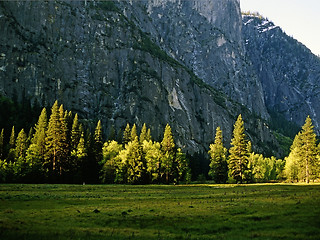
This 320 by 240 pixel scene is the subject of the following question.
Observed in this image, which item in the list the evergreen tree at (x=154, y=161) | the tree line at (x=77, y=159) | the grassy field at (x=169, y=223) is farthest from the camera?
the evergreen tree at (x=154, y=161)

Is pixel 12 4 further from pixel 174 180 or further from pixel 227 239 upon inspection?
pixel 227 239

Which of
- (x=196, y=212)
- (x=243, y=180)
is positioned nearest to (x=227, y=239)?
(x=196, y=212)

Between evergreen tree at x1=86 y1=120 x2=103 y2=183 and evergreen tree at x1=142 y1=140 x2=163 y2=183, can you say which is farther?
evergreen tree at x1=86 y1=120 x2=103 y2=183

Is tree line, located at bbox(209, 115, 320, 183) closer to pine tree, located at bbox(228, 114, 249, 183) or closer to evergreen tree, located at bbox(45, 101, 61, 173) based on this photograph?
pine tree, located at bbox(228, 114, 249, 183)

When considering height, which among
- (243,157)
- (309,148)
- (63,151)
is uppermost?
(309,148)

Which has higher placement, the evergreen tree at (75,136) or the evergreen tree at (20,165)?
the evergreen tree at (75,136)

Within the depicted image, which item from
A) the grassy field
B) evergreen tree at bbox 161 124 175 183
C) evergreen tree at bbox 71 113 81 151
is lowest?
the grassy field

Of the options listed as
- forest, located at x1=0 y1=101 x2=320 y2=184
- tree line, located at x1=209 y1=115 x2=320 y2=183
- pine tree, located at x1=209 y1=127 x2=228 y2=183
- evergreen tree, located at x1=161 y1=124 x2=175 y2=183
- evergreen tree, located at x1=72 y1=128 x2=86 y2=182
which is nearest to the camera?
tree line, located at x1=209 y1=115 x2=320 y2=183

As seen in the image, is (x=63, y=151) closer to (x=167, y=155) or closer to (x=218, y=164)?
(x=167, y=155)

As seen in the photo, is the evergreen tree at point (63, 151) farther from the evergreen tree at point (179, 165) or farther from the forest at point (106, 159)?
the evergreen tree at point (179, 165)

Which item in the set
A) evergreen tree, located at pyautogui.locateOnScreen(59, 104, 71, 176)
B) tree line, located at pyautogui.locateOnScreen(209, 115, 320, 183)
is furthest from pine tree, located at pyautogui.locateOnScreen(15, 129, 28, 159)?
tree line, located at pyautogui.locateOnScreen(209, 115, 320, 183)

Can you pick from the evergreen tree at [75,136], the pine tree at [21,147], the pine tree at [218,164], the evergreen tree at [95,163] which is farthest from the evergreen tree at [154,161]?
the pine tree at [21,147]

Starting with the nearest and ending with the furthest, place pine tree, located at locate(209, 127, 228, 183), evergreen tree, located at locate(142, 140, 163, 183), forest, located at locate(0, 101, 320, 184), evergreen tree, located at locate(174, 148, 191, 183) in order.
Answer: forest, located at locate(0, 101, 320, 184), evergreen tree, located at locate(142, 140, 163, 183), evergreen tree, located at locate(174, 148, 191, 183), pine tree, located at locate(209, 127, 228, 183)

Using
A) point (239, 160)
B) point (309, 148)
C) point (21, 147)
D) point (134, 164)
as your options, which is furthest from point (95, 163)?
point (309, 148)
